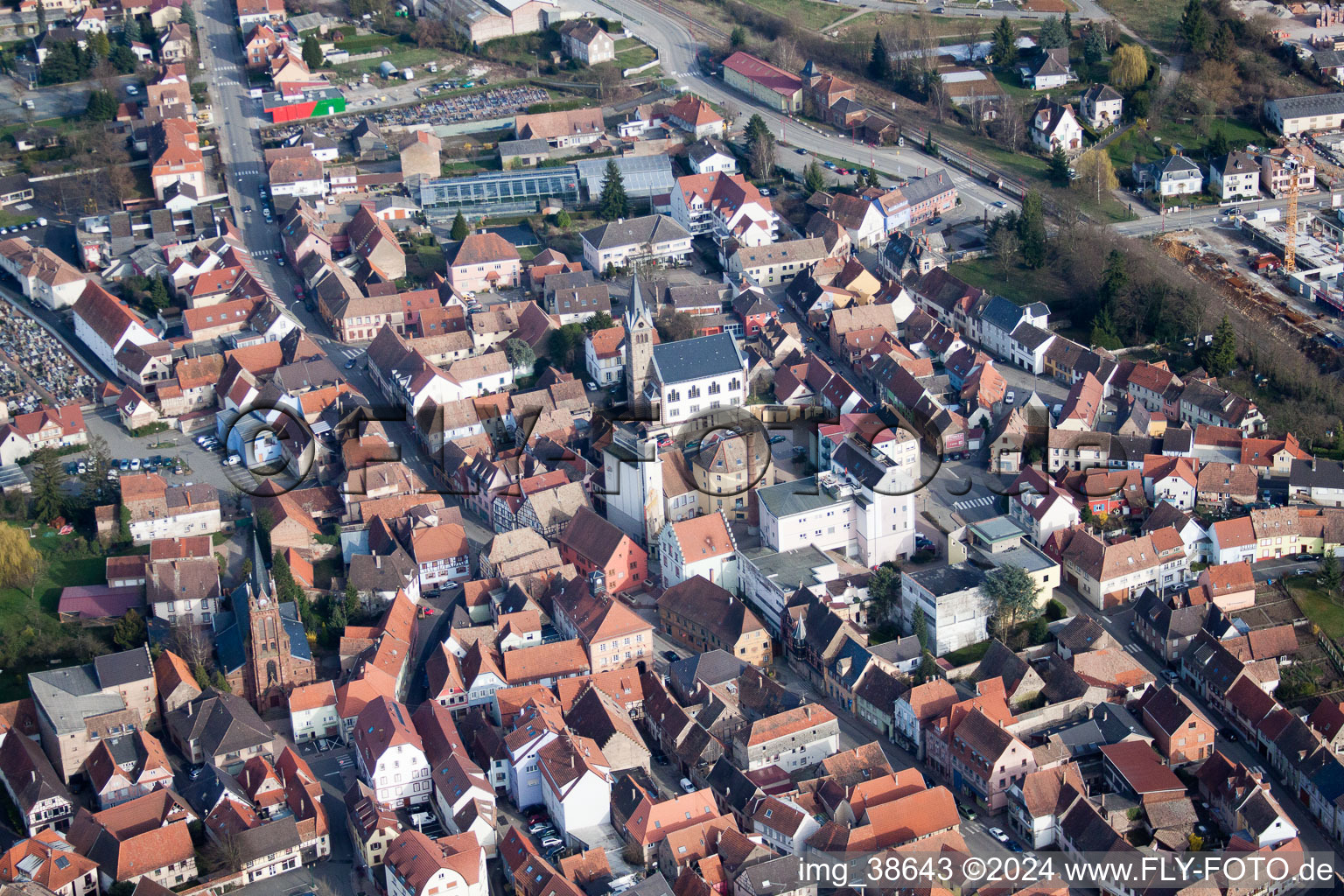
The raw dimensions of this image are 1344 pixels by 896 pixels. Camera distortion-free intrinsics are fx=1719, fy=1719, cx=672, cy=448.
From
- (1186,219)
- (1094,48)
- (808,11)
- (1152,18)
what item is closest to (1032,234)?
(1186,219)

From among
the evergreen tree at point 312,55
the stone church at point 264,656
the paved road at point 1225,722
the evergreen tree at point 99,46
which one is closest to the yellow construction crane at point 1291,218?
the paved road at point 1225,722

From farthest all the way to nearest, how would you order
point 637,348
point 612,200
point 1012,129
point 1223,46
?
1. point 1223,46
2. point 1012,129
3. point 612,200
4. point 637,348

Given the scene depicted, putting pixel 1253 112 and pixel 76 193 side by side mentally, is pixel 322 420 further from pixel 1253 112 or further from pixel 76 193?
pixel 1253 112

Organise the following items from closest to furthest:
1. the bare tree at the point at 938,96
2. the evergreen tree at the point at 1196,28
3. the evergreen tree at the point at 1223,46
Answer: the bare tree at the point at 938,96, the evergreen tree at the point at 1223,46, the evergreen tree at the point at 1196,28

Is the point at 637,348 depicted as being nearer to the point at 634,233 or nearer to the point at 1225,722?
the point at 634,233

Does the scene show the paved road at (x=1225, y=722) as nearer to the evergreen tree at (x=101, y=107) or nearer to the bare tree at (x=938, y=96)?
the bare tree at (x=938, y=96)

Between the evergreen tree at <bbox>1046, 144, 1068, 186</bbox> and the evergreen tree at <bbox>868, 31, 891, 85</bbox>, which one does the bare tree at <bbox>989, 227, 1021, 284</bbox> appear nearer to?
the evergreen tree at <bbox>1046, 144, 1068, 186</bbox>

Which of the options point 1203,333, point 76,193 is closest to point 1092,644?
point 1203,333
